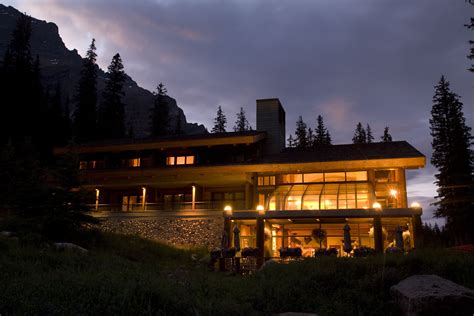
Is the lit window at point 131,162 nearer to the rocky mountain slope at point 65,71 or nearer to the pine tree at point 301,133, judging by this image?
the pine tree at point 301,133

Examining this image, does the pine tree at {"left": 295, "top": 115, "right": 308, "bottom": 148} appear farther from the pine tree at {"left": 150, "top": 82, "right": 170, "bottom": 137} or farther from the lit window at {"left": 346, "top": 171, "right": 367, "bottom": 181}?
the lit window at {"left": 346, "top": 171, "right": 367, "bottom": 181}

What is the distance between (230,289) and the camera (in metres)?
10.9

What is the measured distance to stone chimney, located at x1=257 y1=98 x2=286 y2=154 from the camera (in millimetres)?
32719

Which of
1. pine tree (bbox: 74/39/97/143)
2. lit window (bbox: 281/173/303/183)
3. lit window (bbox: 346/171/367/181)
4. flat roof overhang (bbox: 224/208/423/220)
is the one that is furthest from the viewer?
pine tree (bbox: 74/39/97/143)

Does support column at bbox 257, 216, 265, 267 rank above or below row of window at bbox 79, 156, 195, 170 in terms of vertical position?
below

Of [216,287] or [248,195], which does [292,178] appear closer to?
[248,195]

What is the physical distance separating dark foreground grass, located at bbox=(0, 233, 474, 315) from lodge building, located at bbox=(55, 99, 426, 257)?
29.4 feet

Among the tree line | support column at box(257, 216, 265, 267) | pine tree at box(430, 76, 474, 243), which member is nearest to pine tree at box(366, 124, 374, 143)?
the tree line

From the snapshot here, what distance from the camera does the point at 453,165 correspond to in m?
38.2

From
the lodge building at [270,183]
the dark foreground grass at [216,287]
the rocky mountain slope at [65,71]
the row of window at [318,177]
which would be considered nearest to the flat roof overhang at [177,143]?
the lodge building at [270,183]

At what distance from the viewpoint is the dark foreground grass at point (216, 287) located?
828 centimetres

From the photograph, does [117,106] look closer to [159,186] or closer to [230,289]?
[159,186]

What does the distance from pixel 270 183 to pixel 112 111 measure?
1378 inches

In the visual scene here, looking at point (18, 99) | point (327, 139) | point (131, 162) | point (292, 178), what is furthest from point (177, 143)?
point (327, 139)
